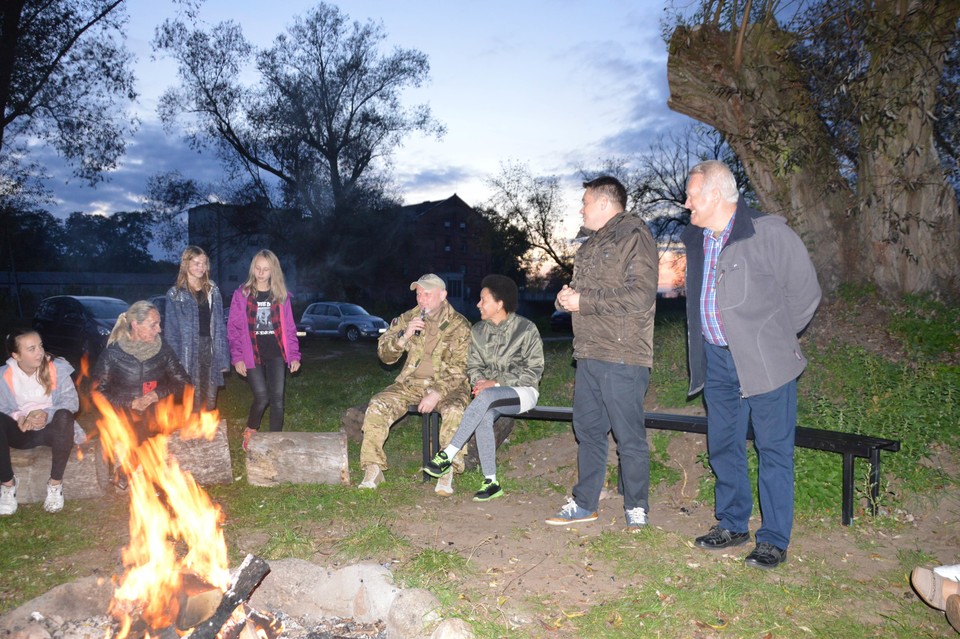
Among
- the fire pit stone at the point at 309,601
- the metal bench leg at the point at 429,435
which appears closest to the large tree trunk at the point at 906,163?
the metal bench leg at the point at 429,435

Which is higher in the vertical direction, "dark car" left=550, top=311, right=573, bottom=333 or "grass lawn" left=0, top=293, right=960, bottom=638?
→ "grass lawn" left=0, top=293, right=960, bottom=638

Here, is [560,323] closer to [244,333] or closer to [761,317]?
[244,333]

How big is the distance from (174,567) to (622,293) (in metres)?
2.91

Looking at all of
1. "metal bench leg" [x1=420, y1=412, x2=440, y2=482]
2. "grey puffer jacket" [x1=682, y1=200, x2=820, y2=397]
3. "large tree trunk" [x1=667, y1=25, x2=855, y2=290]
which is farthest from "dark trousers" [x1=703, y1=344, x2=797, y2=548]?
"large tree trunk" [x1=667, y1=25, x2=855, y2=290]

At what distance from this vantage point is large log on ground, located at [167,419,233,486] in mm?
5418

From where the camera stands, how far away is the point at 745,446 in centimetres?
397

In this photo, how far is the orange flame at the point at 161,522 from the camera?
332 centimetres

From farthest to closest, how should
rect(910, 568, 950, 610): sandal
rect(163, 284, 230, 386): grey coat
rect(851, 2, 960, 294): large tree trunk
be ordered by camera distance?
rect(851, 2, 960, 294): large tree trunk < rect(163, 284, 230, 386): grey coat < rect(910, 568, 950, 610): sandal

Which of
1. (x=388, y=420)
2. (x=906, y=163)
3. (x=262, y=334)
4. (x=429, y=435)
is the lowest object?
(x=429, y=435)

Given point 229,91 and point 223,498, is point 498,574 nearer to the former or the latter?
point 223,498

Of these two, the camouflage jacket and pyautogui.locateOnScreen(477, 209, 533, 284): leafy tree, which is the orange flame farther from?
pyautogui.locateOnScreen(477, 209, 533, 284): leafy tree

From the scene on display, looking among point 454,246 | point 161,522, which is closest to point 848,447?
point 161,522

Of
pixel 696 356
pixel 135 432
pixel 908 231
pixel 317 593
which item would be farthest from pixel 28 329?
pixel 908 231

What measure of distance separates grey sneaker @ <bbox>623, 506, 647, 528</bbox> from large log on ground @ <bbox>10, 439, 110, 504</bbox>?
397 cm
